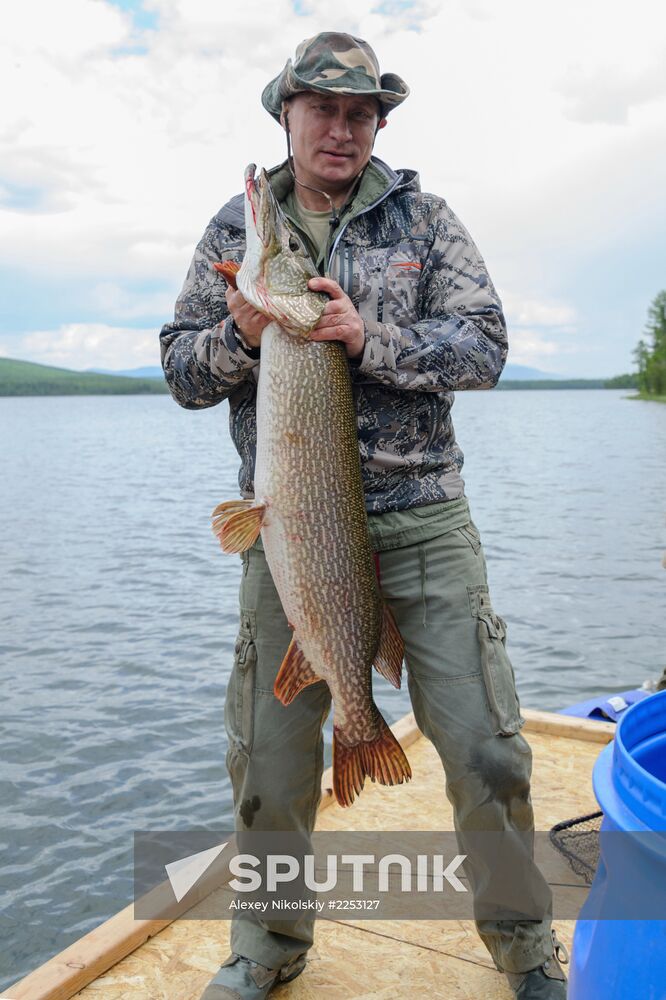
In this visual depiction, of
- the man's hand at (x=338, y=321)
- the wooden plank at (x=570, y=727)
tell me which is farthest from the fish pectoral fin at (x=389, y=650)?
the wooden plank at (x=570, y=727)

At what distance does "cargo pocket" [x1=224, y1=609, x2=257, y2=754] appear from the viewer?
316 centimetres

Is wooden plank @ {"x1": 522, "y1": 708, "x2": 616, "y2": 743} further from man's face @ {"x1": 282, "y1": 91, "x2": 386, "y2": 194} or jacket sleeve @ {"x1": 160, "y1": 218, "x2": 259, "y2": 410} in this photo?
man's face @ {"x1": 282, "y1": 91, "x2": 386, "y2": 194}

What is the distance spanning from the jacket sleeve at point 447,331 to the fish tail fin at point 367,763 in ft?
3.82

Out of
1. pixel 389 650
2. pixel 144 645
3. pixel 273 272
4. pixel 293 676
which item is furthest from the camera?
pixel 144 645

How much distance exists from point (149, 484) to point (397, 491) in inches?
984

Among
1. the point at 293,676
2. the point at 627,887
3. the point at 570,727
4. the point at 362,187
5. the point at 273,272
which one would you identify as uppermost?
the point at 362,187

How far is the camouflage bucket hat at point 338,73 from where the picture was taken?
3029 millimetres

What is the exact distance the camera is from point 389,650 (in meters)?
3.13

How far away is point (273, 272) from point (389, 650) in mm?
1330

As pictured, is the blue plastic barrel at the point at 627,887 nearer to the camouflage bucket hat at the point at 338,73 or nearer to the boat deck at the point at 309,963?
the boat deck at the point at 309,963

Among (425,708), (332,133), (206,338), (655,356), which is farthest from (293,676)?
(655,356)

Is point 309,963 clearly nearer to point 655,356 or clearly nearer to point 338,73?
point 338,73

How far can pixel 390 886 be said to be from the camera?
394 cm

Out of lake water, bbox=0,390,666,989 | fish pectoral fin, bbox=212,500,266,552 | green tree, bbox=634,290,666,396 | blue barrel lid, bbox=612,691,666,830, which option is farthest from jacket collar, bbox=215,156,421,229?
green tree, bbox=634,290,666,396
